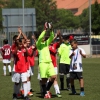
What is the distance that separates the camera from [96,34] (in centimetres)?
9675

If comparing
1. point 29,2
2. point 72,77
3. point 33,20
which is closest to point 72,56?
point 72,77

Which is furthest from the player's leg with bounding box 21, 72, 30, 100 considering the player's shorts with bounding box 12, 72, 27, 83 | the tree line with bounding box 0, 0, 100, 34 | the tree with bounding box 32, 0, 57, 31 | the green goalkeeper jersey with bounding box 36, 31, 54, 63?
the tree with bounding box 32, 0, 57, 31

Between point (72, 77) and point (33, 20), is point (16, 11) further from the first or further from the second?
point (72, 77)

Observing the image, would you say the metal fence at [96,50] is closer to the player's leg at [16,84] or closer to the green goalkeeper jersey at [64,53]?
the green goalkeeper jersey at [64,53]

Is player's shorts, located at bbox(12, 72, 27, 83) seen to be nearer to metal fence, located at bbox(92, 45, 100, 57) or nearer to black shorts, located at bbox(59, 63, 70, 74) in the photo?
black shorts, located at bbox(59, 63, 70, 74)

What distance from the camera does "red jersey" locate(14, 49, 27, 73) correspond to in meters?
16.1

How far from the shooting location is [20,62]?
16203mm

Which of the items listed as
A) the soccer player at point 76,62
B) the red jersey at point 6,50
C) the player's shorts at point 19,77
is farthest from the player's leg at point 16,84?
the red jersey at point 6,50

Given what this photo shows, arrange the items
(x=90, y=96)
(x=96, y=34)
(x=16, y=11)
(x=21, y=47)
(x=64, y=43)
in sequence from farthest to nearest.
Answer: (x=96, y=34), (x=16, y=11), (x=64, y=43), (x=90, y=96), (x=21, y=47)

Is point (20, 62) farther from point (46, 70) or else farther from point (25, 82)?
point (46, 70)

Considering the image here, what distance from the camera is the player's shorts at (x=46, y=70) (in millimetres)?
16812

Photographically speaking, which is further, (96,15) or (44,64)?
(96,15)

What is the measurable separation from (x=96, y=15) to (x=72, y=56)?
76.0m

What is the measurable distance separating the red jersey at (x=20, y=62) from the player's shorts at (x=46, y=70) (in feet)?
2.56
